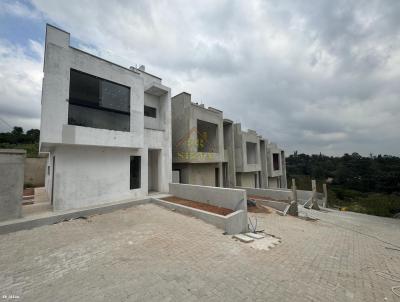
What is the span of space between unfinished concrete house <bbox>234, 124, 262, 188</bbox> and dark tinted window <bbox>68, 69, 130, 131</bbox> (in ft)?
47.5

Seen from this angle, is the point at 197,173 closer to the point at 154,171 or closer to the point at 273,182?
the point at 154,171

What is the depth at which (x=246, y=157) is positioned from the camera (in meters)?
23.5

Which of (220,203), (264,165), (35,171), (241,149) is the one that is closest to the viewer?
(220,203)

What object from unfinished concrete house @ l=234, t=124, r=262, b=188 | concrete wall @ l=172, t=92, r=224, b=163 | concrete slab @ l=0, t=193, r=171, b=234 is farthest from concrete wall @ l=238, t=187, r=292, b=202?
→ concrete slab @ l=0, t=193, r=171, b=234

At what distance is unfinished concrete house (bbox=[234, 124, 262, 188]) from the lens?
22.7m

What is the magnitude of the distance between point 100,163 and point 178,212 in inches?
217

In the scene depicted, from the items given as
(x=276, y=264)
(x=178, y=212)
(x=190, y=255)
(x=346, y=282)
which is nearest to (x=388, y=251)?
(x=346, y=282)

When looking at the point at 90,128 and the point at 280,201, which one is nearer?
the point at 90,128

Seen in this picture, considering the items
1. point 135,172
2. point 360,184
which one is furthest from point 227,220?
point 360,184

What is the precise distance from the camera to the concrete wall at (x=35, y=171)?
18.8 meters

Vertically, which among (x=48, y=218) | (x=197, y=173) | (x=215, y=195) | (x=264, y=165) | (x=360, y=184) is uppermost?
(x=264, y=165)

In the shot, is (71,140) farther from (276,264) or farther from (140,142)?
(276,264)

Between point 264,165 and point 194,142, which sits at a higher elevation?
point 194,142

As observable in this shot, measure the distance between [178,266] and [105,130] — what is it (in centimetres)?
858
